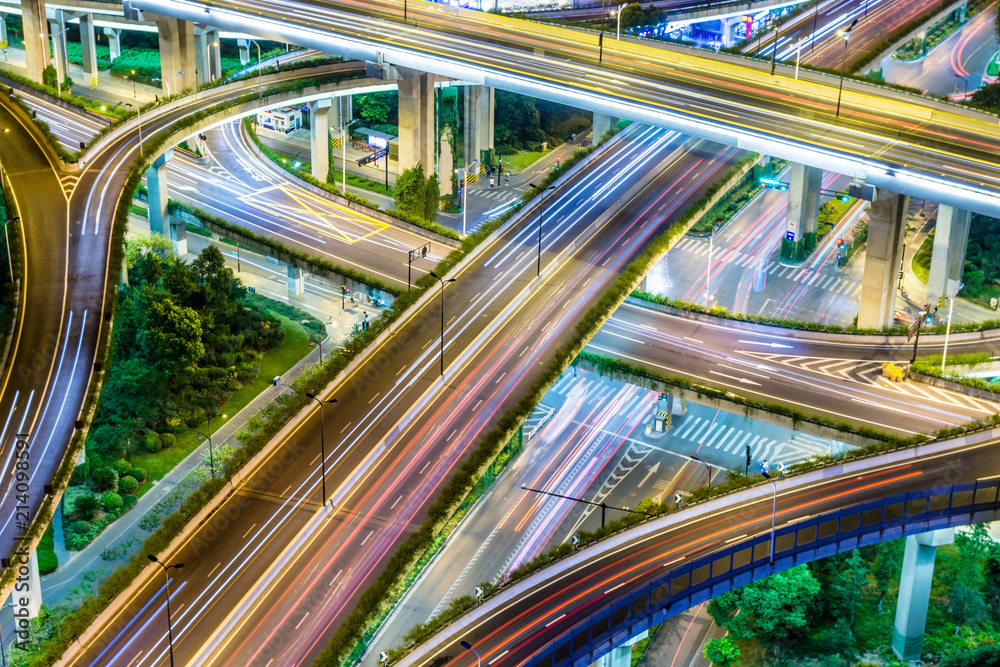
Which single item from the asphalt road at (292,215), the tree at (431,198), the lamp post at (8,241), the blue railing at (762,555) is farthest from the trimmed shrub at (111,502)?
the tree at (431,198)

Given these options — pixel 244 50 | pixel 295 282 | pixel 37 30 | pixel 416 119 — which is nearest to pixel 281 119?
pixel 244 50

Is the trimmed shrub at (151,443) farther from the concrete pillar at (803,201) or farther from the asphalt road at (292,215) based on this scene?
the concrete pillar at (803,201)

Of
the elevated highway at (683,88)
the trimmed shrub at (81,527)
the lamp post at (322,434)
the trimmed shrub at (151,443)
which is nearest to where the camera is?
the lamp post at (322,434)

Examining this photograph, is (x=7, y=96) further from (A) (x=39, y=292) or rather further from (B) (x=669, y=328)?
(B) (x=669, y=328)

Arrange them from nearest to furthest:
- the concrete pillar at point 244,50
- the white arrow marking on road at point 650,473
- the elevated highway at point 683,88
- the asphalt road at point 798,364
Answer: the asphalt road at point 798,364 < the white arrow marking on road at point 650,473 < the elevated highway at point 683,88 < the concrete pillar at point 244,50

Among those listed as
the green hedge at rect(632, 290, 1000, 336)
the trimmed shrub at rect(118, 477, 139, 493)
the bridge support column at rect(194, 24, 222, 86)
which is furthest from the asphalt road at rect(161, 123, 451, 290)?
the trimmed shrub at rect(118, 477, 139, 493)

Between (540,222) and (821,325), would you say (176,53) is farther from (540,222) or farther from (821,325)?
(821,325)
